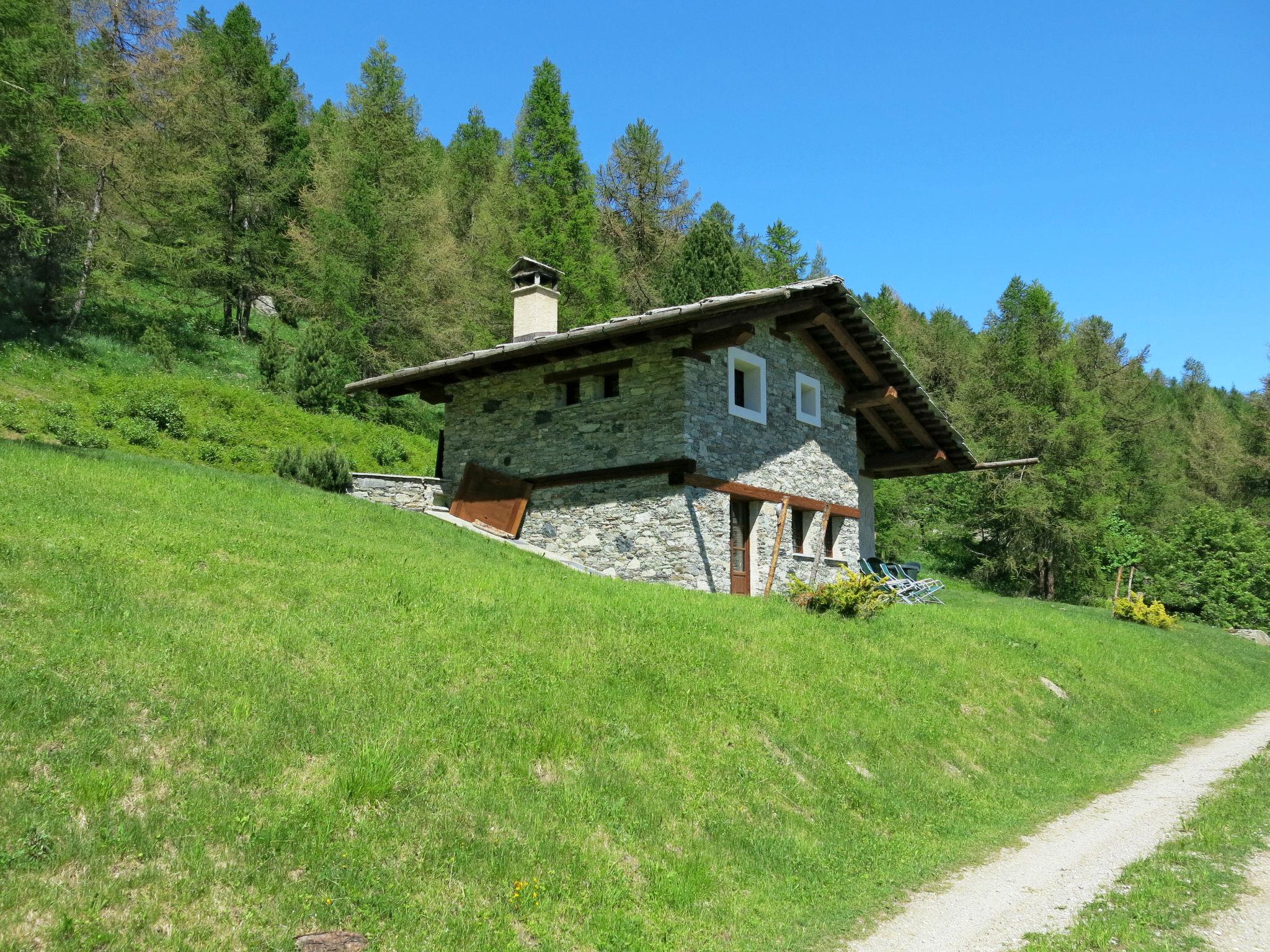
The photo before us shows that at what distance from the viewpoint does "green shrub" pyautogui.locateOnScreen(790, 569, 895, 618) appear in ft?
44.6

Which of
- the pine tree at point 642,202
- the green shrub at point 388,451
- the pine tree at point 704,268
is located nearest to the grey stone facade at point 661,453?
the green shrub at point 388,451

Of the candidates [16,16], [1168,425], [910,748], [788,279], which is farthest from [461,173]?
[1168,425]

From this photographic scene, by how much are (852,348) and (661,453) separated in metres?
5.95

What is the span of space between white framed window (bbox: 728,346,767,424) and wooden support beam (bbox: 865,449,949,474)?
632cm

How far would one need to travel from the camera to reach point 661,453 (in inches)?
635

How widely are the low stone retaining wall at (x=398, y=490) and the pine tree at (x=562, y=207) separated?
1296 cm

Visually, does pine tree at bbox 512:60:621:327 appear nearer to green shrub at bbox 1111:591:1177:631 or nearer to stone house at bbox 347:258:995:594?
stone house at bbox 347:258:995:594

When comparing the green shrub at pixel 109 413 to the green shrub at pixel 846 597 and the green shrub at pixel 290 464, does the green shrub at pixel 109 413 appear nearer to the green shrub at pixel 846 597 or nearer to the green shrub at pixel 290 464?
the green shrub at pixel 290 464

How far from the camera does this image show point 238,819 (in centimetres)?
516

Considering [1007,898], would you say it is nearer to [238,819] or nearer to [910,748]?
[910,748]

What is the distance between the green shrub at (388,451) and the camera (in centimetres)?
2548

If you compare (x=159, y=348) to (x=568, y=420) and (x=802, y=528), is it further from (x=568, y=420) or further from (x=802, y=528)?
(x=802, y=528)

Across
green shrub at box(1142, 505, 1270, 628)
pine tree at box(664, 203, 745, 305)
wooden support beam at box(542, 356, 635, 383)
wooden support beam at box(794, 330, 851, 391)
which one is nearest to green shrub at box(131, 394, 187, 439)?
wooden support beam at box(542, 356, 635, 383)

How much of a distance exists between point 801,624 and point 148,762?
8.77 m
